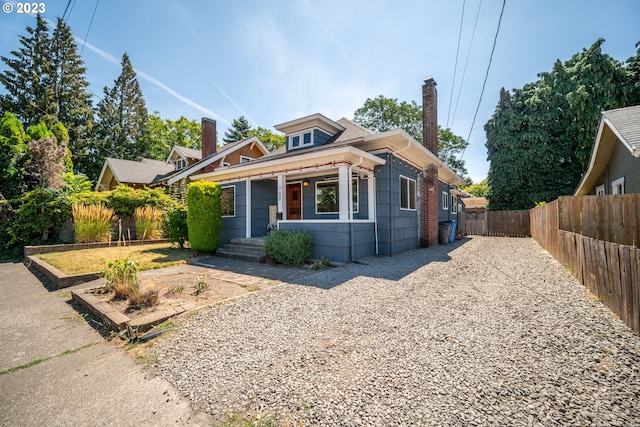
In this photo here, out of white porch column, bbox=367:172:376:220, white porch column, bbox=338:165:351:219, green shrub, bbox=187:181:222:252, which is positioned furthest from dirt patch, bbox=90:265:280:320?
white porch column, bbox=367:172:376:220

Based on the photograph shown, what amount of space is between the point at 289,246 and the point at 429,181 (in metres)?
7.65

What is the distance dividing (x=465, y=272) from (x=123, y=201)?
13.2 m

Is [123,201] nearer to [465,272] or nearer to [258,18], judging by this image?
[258,18]

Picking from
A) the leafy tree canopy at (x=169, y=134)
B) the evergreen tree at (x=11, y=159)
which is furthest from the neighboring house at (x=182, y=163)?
the leafy tree canopy at (x=169, y=134)

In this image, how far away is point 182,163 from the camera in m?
21.2

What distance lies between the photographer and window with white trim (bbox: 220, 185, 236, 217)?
10759 millimetres

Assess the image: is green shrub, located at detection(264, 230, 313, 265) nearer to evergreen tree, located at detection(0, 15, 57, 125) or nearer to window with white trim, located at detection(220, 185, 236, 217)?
window with white trim, located at detection(220, 185, 236, 217)

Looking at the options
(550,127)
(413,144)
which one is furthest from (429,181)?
(550,127)

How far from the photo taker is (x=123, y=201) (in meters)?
11.7

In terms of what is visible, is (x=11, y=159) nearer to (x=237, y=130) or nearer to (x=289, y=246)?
(x=289, y=246)

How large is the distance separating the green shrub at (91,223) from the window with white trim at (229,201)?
440 cm

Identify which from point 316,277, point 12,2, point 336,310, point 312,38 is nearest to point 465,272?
point 316,277

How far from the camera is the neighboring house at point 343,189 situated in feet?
25.3

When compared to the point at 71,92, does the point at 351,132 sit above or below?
below
